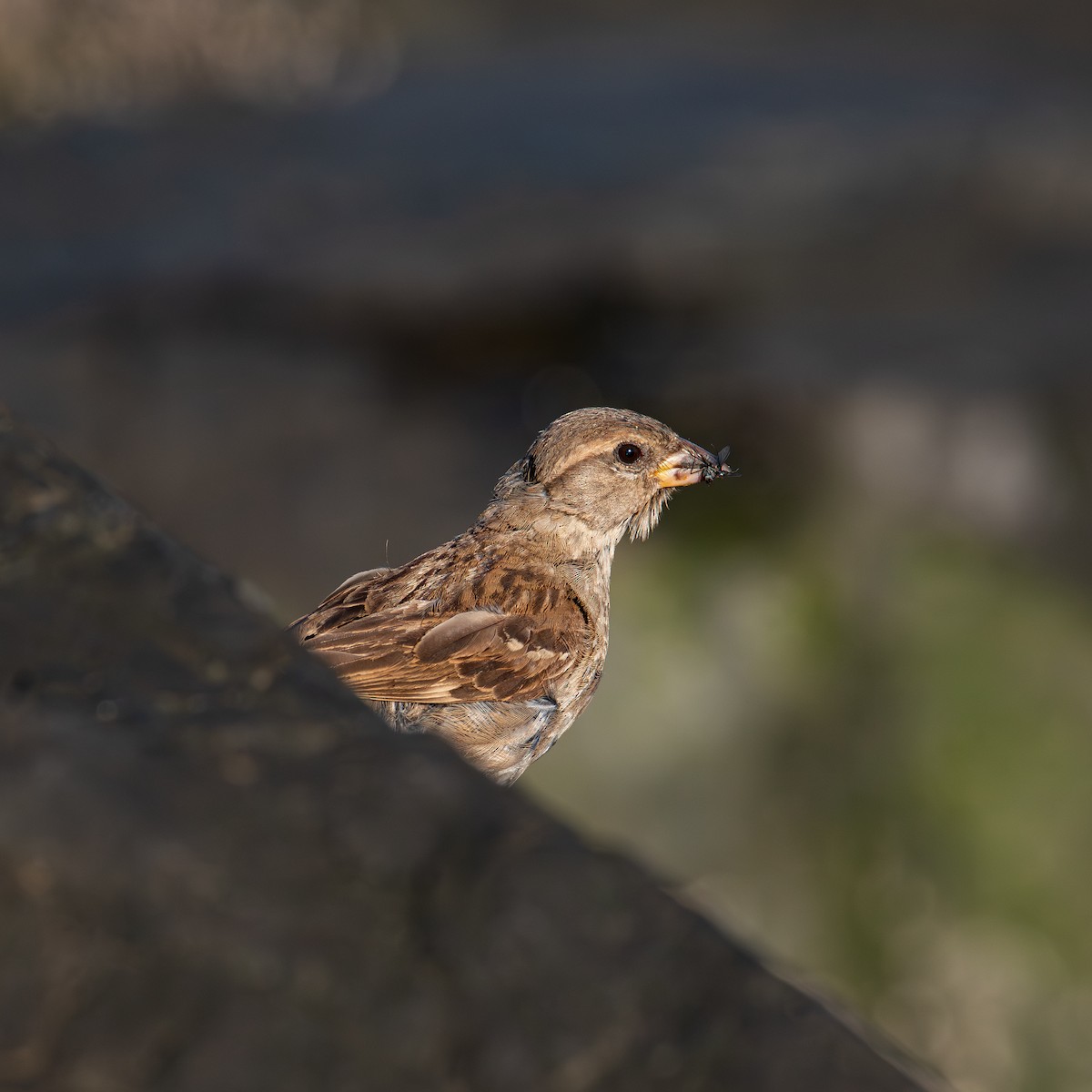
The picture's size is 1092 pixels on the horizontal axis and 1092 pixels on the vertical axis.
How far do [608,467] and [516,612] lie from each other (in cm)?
64

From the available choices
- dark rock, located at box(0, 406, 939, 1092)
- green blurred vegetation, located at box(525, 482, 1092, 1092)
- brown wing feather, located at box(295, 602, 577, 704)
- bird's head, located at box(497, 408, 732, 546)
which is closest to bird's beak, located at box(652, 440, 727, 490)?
bird's head, located at box(497, 408, 732, 546)

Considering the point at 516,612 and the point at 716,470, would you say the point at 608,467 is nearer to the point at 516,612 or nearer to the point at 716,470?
the point at 716,470

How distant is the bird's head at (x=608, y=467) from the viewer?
534 centimetres

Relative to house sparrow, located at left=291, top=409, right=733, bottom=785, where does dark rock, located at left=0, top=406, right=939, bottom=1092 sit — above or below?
above

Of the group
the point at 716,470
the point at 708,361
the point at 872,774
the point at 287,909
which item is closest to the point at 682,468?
the point at 716,470

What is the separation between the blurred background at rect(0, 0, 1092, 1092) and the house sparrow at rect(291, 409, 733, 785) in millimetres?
8869

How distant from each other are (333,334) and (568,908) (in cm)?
1647

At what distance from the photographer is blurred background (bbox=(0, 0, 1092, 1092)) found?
1456 cm

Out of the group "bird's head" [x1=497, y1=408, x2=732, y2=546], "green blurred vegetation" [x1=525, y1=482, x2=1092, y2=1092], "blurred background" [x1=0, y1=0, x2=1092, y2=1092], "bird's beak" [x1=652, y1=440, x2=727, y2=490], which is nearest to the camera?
"bird's head" [x1=497, y1=408, x2=732, y2=546]

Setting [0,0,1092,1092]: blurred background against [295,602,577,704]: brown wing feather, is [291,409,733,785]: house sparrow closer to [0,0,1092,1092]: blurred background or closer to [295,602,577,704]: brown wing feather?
[295,602,577,704]: brown wing feather

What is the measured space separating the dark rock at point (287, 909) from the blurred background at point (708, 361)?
11.3 metres

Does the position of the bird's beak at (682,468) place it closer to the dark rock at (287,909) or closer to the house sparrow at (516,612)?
the house sparrow at (516,612)

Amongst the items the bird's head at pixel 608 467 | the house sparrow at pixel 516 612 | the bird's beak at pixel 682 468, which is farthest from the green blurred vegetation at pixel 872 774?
the bird's beak at pixel 682 468

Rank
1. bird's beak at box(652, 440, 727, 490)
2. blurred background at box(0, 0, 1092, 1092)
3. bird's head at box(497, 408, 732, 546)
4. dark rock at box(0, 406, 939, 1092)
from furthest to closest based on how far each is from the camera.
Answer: blurred background at box(0, 0, 1092, 1092), bird's beak at box(652, 440, 727, 490), bird's head at box(497, 408, 732, 546), dark rock at box(0, 406, 939, 1092)
